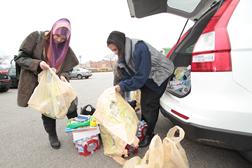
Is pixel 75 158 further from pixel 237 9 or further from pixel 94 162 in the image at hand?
pixel 237 9

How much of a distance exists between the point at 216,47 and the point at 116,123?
1.12 meters

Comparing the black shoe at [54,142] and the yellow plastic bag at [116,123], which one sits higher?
the yellow plastic bag at [116,123]

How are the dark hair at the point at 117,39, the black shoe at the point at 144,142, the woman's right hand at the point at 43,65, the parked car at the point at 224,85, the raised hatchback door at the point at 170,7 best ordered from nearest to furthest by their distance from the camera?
the parked car at the point at 224,85 → the dark hair at the point at 117,39 → the woman's right hand at the point at 43,65 → the black shoe at the point at 144,142 → the raised hatchback door at the point at 170,7

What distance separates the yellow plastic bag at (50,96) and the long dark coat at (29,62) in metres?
0.13

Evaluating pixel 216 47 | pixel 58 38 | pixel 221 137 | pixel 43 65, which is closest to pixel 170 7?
pixel 58 38

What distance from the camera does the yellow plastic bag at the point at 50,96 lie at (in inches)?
93.4

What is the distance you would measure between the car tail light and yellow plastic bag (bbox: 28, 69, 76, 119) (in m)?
1.46

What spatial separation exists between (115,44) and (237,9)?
1.15 meters

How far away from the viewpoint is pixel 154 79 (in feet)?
7.55

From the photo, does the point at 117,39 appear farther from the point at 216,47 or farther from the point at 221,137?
the point at 221,137

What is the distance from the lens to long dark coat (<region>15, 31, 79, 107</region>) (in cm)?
238

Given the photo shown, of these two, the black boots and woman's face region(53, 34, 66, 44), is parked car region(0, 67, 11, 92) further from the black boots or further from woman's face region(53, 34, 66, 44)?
woman's face region(53, 34, 66, 44)

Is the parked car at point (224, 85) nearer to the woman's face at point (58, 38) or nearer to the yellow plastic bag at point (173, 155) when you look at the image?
the yellow plastic bag at point (173, 155)

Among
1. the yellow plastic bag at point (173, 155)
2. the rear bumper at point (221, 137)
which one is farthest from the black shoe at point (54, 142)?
the rear bumper at point (221, 137)
